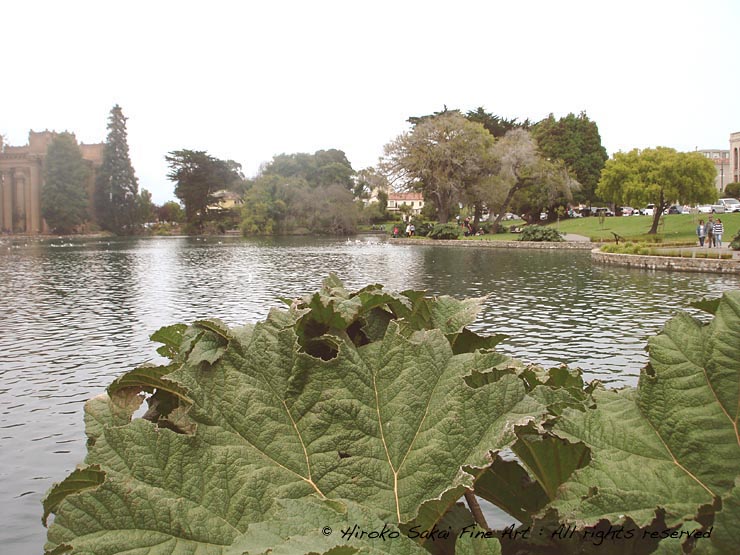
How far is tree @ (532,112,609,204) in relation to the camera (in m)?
71.6

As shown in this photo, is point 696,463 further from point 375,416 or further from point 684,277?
point 684,277

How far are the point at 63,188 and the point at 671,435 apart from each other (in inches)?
3233

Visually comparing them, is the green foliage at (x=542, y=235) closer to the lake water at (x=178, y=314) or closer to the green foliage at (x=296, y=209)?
the lake water at (x=178, y=314)

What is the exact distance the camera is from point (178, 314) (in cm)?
1409

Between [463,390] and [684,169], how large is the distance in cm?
4109

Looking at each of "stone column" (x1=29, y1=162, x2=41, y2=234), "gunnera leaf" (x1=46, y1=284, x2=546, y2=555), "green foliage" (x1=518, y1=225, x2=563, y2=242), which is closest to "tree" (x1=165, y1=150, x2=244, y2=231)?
"stone column" (x1=29, y1=162, x2=41, y2=234)

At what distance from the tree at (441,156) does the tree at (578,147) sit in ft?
76.7

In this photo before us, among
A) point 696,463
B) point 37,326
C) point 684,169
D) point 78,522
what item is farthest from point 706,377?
point 684,169

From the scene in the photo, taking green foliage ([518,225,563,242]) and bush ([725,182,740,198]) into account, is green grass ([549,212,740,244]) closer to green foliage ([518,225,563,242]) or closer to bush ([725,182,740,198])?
green foliage ([518,225,563,242])

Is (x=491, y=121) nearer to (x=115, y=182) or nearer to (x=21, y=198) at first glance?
(x=115, y=182)

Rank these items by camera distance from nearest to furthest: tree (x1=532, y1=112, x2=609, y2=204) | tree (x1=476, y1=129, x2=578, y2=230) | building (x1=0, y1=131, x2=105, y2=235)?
tree (x1=476, y1=129, x2=578, y2=230), tree (x1=532, y1=112, x2=609, y2=204), building (x1=0, y1=131, x2=105, y2=235)

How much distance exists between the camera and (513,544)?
3.60 ft

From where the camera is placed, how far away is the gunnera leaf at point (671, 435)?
86 cm

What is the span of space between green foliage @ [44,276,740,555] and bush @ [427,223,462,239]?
4666cm
